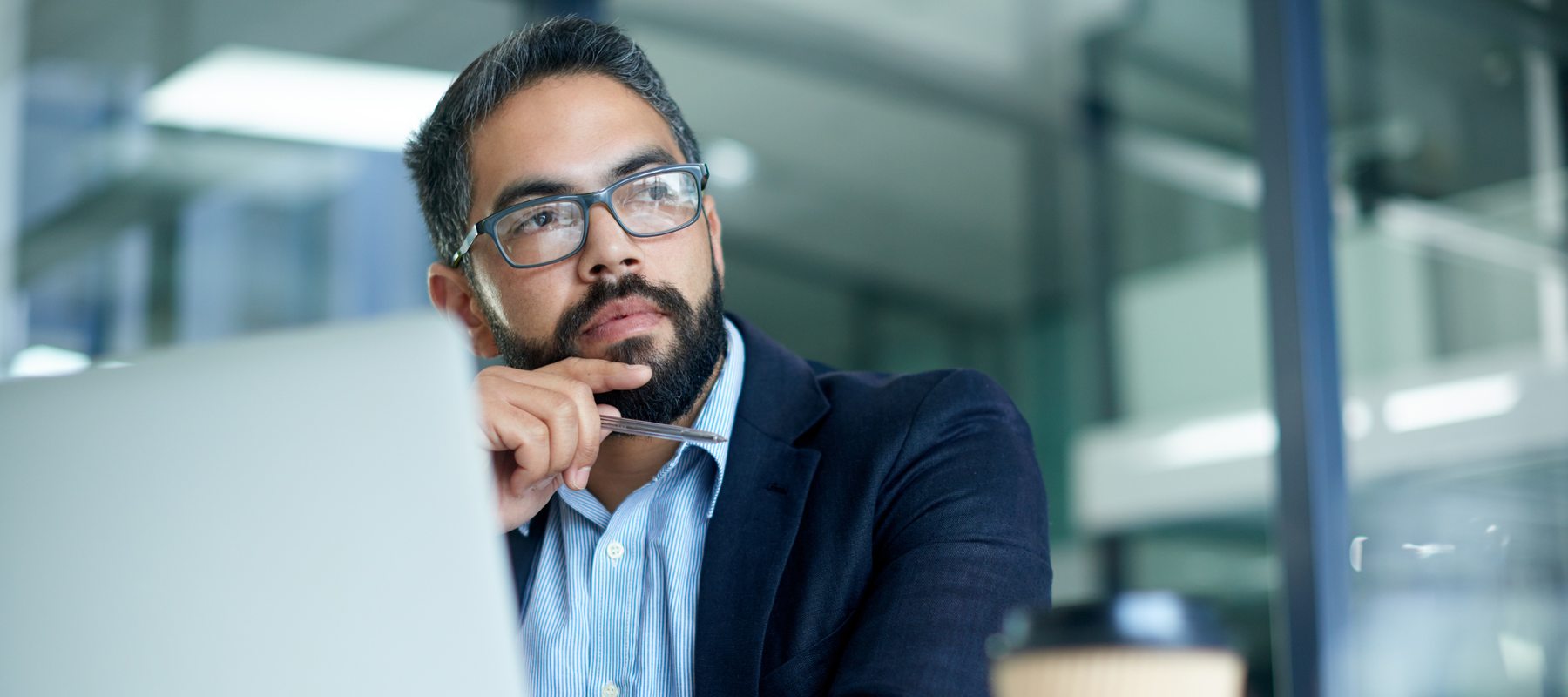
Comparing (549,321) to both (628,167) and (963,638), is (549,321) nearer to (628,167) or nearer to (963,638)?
(628,167)

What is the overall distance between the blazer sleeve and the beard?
0.31 meters

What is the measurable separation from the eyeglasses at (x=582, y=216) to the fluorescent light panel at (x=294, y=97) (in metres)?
1.86

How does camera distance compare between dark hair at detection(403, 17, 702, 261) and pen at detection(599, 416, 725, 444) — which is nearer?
pen at detection(599, 416, 725, 444)

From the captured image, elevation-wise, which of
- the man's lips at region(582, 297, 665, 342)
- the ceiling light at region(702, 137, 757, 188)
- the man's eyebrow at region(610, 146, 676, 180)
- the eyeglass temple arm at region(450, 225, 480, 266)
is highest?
the ceiling light at region(702, 137, 757, 188)

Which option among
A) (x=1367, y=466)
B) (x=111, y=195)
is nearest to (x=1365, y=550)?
(x=1367, y=466)

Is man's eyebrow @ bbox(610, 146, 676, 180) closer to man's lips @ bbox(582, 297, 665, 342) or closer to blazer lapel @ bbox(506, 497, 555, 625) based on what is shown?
man's lips @ bbox(582, 297, 665, 342)

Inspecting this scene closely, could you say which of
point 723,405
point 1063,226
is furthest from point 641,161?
point 1063,226

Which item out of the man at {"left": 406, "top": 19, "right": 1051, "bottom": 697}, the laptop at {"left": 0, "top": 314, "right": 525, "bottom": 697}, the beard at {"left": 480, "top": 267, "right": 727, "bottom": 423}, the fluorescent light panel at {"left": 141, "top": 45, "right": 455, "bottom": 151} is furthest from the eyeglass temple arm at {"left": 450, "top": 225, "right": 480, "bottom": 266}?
the fluorescent light panel at {"left": 141, "top": 45, "right": 455, "bottom": 151}

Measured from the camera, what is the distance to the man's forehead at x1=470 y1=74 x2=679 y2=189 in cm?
170

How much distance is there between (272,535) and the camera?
60 cm

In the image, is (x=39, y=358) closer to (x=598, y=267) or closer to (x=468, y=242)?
(x=468, y=242)

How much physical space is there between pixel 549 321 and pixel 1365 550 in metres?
3.02

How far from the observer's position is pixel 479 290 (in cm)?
186

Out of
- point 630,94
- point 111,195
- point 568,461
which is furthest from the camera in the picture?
point 111,195
